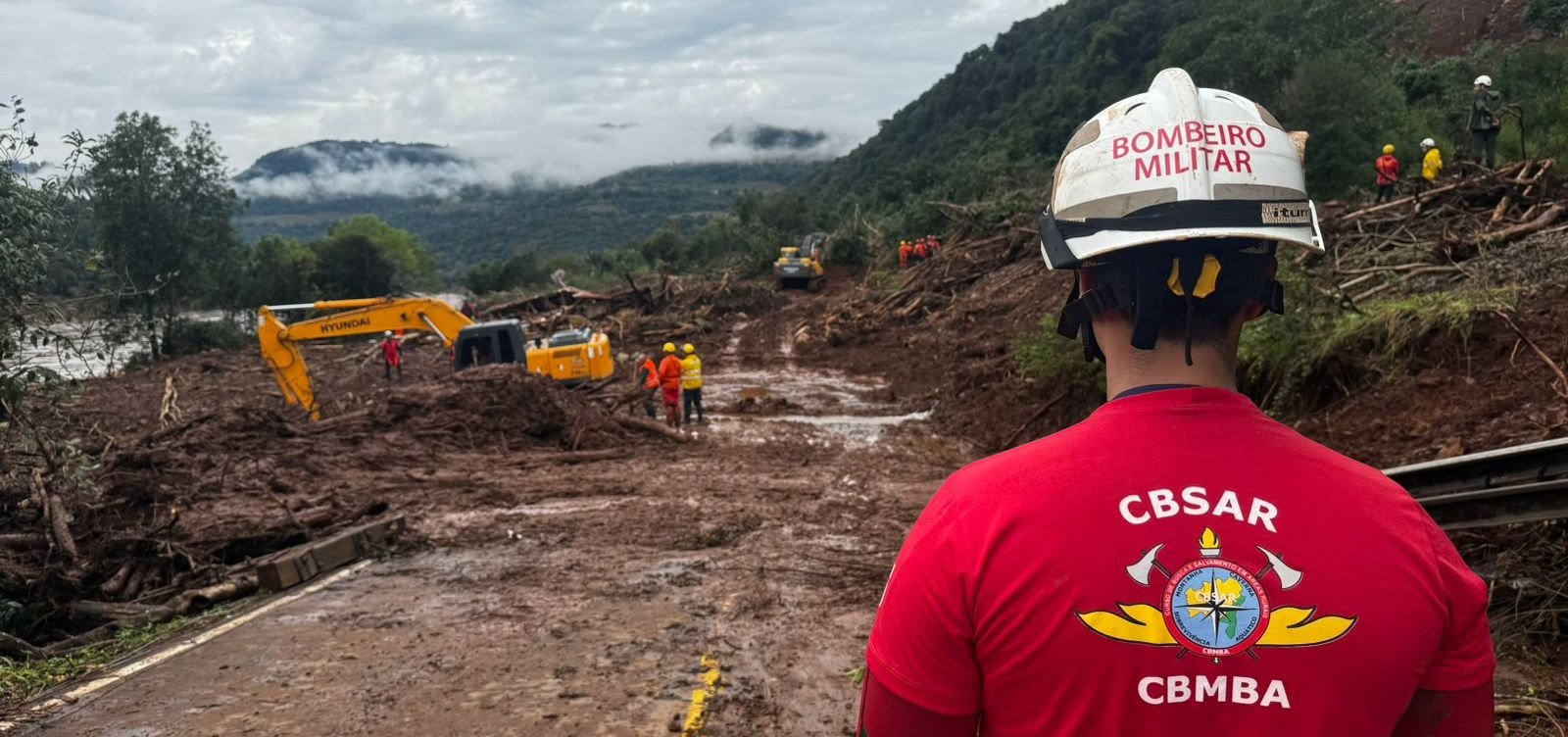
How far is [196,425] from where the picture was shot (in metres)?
13.2

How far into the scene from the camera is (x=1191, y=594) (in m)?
1.39

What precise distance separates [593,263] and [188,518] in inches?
2342

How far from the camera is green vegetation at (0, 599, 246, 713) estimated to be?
642 centimetres

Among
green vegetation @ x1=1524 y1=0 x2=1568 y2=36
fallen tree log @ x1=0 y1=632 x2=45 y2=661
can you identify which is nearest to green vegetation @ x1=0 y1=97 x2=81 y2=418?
fallen tree log @ x1=0 y1=632 x2=45 y2=661

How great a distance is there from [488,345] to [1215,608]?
58.4 ft

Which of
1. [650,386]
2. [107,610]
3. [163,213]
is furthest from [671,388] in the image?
[163,213]

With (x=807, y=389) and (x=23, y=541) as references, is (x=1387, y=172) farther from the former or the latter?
(x=23, y=541)

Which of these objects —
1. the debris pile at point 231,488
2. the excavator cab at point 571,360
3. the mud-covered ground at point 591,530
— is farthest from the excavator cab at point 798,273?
the debris pile at point 231,488

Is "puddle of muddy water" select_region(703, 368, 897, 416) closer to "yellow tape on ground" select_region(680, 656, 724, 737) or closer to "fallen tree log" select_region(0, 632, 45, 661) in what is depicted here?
"yellow tape on ground" select_region(680, 656, 724, 737)

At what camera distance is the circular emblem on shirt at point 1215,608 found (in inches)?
54.6

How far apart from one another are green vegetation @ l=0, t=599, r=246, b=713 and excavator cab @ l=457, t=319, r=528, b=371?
10.0 meters

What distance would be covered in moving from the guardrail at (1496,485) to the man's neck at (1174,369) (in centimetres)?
412

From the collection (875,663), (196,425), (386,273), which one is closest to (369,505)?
(196,425)

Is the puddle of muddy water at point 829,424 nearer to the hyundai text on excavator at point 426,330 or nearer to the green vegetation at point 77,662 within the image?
the hyundai text on excavator at point 426,330
